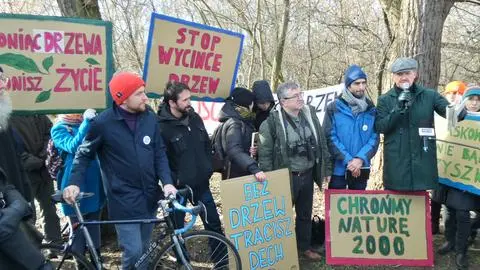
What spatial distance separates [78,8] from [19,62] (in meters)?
1.61

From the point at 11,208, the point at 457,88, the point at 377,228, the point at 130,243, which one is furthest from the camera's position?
the point at 457,88

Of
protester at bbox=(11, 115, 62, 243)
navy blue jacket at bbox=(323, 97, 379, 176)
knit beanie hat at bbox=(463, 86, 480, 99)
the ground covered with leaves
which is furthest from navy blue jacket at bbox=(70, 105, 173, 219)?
knit beanie hat at bbox=(463, 86, 480, 99)

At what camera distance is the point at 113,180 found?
3613 millimetres

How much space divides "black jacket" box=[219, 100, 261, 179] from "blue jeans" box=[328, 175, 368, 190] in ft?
2.83

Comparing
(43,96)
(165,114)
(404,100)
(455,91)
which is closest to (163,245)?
(165,114)

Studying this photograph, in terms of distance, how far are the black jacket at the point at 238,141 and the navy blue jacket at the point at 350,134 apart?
2.59 feet

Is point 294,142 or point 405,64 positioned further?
point 294,142

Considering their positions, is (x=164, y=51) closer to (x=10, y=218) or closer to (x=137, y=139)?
(x=137, y=139)

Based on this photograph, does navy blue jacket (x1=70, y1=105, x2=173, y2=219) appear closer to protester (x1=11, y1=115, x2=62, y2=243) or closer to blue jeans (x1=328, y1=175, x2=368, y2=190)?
protester (x1=11, y1=115, x2=62, y2=243)

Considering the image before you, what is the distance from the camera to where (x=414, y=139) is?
4312 mm

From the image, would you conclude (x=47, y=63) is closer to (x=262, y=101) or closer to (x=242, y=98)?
(x=242, y=98)

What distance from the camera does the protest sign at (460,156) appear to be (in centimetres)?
446

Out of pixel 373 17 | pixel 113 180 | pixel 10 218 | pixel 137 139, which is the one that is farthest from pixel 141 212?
pixel 373 17

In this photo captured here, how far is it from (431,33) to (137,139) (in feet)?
12.8
